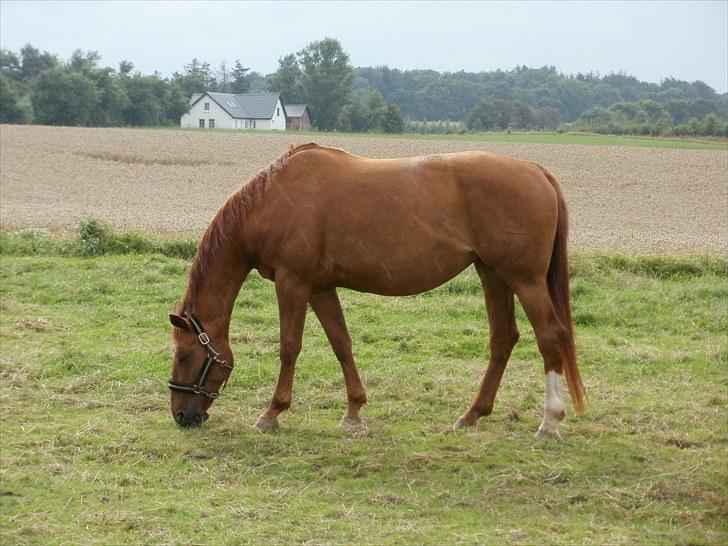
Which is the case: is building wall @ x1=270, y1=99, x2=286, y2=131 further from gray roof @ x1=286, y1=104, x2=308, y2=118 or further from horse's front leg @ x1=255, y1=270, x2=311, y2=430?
horse's front leg @ x1=255, y1=270, x2=311, y2=430

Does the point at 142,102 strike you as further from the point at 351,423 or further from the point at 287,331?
the point at 351,423

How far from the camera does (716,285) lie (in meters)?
10.3

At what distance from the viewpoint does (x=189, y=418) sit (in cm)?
623

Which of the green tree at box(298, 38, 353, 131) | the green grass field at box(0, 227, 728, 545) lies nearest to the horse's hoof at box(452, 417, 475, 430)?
the green grass field at box(0, 227, 728, 545)

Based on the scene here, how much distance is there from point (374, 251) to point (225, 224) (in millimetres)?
1123

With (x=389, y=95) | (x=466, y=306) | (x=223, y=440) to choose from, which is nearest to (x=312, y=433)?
→ (x=223, y=440)

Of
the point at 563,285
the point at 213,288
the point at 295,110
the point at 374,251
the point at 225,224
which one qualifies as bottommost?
the point at 213,288

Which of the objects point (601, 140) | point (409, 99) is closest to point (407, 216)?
point (601, 140)

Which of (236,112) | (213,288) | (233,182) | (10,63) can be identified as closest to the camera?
(213,288)

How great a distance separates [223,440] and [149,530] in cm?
157

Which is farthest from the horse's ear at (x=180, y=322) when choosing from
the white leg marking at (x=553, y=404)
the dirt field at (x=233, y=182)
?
the dirt field at (x=233, y=182)

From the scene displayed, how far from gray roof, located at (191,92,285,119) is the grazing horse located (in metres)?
53.6

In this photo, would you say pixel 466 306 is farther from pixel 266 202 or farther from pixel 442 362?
pixel 266 202

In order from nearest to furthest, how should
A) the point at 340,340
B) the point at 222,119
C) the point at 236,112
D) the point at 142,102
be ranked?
the point at 340,340
the point at 142,102
the point at 236,112
the point at 222,119
